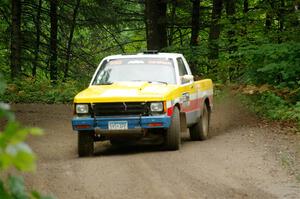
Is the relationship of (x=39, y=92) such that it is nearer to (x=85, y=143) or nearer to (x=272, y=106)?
(x=272, y=106)

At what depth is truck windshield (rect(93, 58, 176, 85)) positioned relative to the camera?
1203 centimetres

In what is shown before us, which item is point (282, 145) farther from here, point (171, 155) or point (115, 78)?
point (115, 78)

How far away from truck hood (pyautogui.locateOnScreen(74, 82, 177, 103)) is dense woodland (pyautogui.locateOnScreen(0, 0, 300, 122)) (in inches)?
200

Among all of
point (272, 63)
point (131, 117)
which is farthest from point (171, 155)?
point (272, 63)

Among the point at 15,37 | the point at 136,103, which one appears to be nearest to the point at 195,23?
the point at 15,37

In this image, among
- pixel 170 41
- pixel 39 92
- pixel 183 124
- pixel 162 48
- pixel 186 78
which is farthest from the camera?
pixel 170 41

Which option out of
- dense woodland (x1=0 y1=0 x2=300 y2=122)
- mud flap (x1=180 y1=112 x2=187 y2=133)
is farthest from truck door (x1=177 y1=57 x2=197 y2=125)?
dense woodland (x1=0 y1=0 x2=300 y2=122)

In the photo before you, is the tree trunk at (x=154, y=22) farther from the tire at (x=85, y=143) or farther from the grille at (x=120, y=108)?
the grille at (x=120, y=108)

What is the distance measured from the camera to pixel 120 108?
35.3 ft

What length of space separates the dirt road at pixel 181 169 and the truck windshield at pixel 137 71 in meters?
1.30

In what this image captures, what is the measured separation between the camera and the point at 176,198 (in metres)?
7.32

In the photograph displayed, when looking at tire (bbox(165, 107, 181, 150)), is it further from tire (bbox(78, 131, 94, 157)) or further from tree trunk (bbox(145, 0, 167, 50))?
tree trunk (bbox(145, 0, 167, 50))

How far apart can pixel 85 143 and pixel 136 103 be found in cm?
118

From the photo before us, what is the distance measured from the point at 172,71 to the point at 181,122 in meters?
1.04
